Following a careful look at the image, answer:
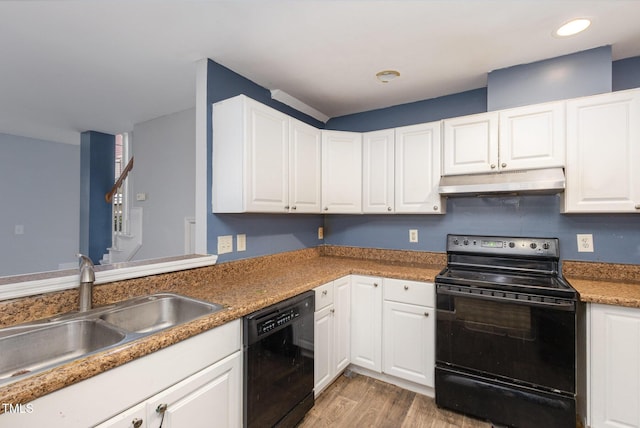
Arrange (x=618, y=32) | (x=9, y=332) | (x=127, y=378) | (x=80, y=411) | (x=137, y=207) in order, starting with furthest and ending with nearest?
(x=137, y=207)
(x=618, y=32)
(x=9, y=332)
(x=127, y=378)
(x=80, y=411)

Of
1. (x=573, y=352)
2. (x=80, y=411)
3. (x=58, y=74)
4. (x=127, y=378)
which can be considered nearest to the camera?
(x=80, y=411)

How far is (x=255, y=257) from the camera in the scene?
93.3 inches

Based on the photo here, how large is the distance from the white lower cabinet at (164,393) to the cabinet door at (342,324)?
942mm

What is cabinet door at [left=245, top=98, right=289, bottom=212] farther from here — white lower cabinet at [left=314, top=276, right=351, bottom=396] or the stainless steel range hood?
the stainless steel range hood

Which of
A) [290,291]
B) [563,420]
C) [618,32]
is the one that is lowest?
[563,420]

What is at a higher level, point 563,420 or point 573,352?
point 573,352

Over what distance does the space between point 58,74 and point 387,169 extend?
9.15ft

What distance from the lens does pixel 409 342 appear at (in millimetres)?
2148

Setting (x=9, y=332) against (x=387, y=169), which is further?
(x=387, y=169)

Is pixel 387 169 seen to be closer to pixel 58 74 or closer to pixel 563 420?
pixel 563 420

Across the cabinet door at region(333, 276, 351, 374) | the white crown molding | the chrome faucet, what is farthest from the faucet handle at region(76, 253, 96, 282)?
the white crown molding

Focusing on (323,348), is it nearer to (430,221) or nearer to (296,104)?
(430,221)

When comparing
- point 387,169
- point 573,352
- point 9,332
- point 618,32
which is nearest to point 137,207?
point 9,332

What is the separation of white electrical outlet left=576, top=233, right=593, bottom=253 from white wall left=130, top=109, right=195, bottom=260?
11.0 ft
